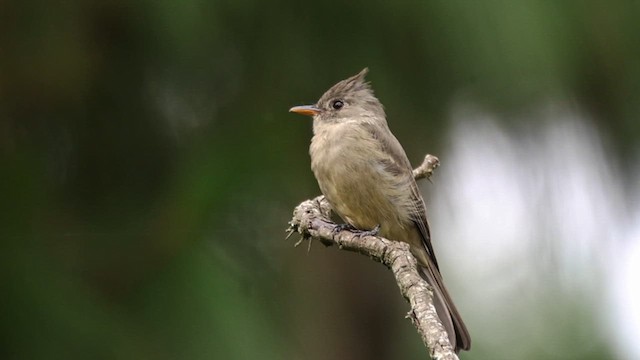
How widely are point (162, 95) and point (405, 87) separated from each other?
2.80ft

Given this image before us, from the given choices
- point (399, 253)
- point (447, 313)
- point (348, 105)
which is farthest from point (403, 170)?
point (399, 253)

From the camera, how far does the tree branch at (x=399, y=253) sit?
2.61m

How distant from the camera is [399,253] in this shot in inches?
127

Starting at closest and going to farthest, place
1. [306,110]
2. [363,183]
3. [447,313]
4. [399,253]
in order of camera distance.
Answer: [399,253]
[447,313]
[306,110]
[363,183]

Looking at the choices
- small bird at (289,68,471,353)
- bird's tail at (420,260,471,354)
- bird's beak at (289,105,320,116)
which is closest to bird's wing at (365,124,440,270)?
small bird at (289,68,471,353)

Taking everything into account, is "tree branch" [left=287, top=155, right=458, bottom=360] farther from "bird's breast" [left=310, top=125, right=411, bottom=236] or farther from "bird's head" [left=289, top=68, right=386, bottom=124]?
"bird's head" [left=289, top=68, right=386, bottom=124]

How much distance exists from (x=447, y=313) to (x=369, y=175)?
828mm

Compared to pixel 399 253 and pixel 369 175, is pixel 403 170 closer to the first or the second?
pixel 369 175

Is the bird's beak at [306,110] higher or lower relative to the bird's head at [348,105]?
lower

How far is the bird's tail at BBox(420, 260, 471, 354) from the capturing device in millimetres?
3629

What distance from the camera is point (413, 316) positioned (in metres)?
2.82

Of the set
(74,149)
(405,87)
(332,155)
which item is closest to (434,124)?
(405,87)

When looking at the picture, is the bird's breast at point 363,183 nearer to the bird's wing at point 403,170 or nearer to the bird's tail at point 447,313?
the bird's wing at point 403,170

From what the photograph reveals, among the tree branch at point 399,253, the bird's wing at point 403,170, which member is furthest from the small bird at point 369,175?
the tree branch at point 399,253
